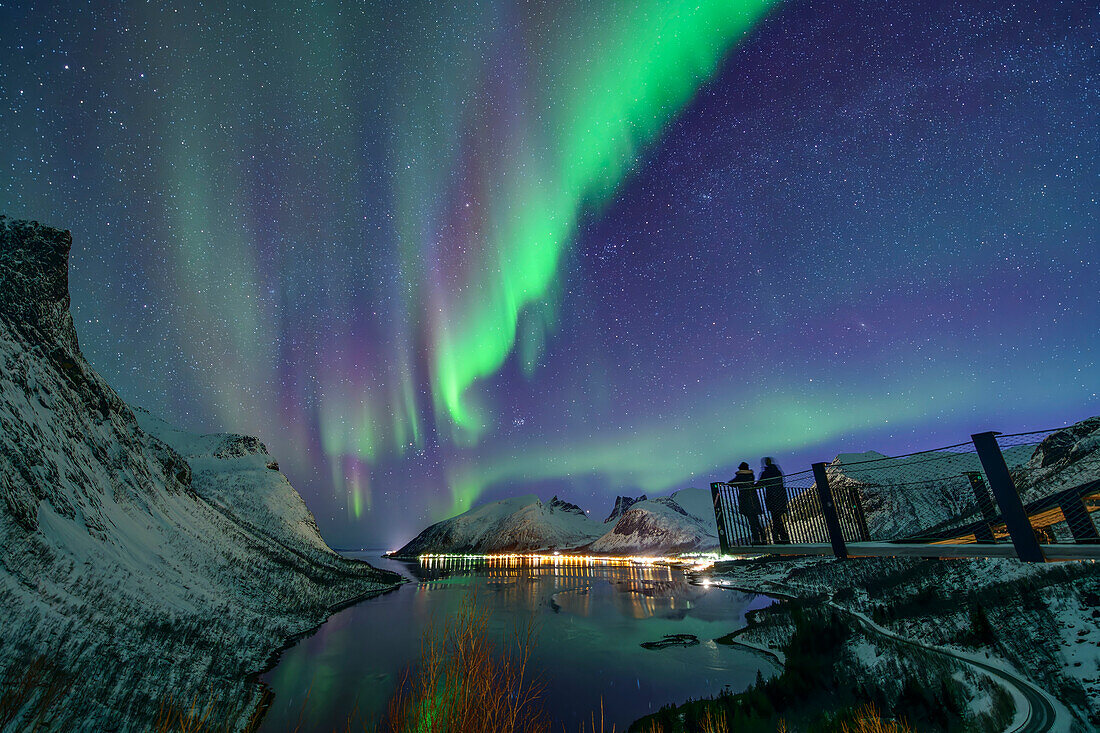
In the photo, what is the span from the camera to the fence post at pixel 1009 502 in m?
9.28

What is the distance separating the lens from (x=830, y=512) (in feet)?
46.4

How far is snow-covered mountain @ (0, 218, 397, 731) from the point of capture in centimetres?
1330

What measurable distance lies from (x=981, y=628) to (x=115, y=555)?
31.7 meters

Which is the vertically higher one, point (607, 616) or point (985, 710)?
point (985, 710)

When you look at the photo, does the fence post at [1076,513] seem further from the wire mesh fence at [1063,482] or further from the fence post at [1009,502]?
the fence post at [1009,502]

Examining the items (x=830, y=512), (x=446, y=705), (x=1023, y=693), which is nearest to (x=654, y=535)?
(x=830, y=512)

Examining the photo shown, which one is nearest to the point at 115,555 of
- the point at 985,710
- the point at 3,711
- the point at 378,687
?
the point at 378,687

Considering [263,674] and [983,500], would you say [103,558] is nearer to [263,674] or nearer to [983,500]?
[263,674]

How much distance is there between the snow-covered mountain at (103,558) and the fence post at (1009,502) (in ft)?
46.2

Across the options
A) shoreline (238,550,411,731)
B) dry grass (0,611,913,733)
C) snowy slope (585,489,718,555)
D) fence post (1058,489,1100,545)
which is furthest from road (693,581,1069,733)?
snowy slope (585,489,718,555)

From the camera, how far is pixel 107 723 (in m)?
12.0

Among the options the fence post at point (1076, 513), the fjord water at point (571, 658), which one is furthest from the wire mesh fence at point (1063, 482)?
the fjord water at point (571, 658)

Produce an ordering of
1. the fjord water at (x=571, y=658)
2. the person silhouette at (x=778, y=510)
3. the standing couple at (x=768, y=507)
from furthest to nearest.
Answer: the person silhouette at (x=778, y=510) → the standing couple at (x=768, y=507) → the fjord water at (x=571, y=658)

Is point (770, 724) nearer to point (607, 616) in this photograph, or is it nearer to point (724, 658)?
point (724, 658)
